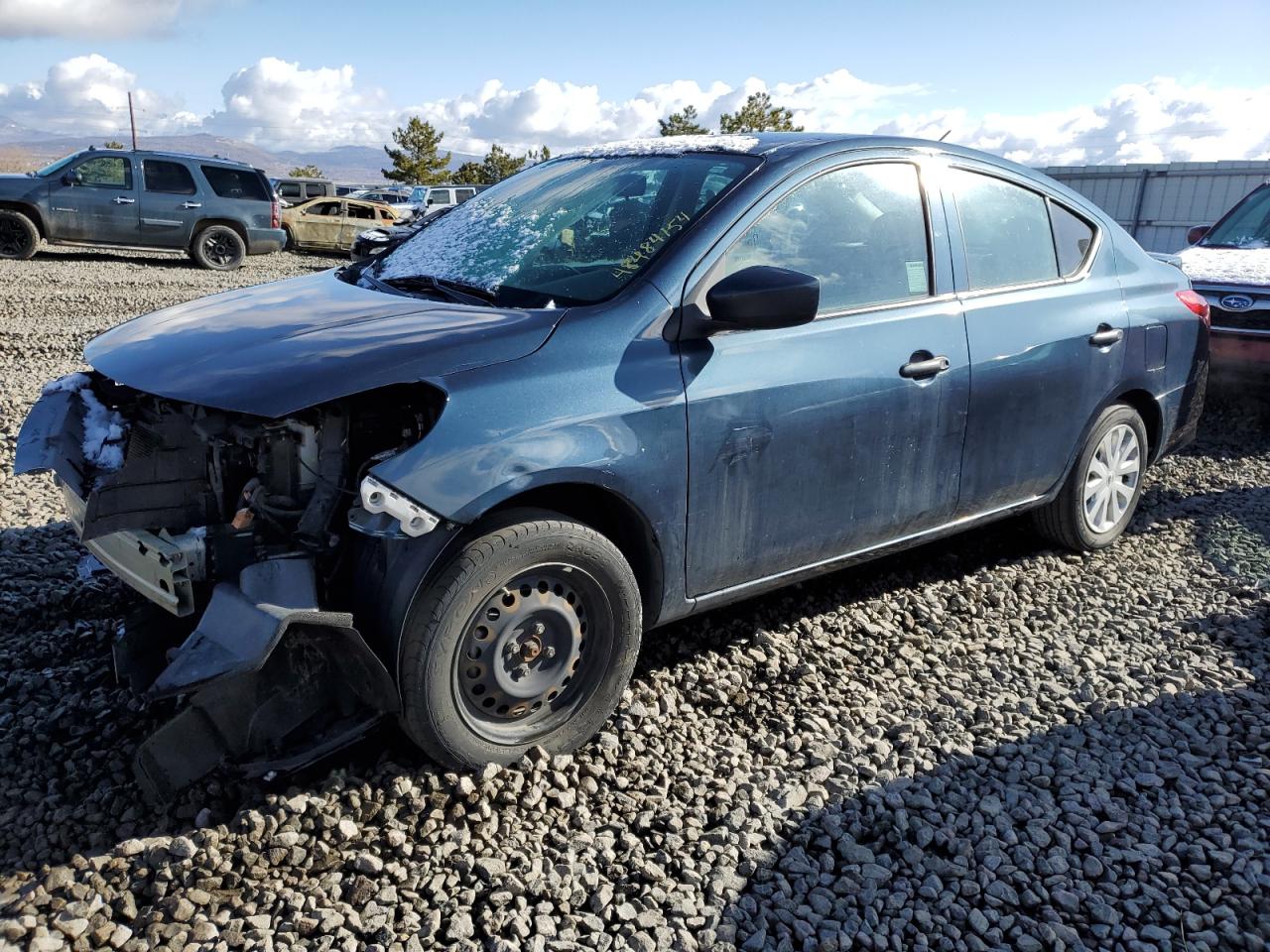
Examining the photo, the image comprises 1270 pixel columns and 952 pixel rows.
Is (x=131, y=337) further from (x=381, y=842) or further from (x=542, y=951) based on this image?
(x=542, y=951)

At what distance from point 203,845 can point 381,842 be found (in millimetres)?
453

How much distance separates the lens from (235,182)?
1642cm

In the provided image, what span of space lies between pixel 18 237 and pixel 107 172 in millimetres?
1671

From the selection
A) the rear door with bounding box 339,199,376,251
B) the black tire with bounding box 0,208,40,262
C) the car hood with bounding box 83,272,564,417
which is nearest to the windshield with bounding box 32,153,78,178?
the black tire with bounding box 0,208,40,262

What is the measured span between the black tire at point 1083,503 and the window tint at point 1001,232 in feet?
2.62

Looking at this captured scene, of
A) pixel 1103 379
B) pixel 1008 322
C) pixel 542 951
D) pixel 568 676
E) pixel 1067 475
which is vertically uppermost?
pixel 1008 322

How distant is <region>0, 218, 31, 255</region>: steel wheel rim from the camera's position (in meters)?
14.9

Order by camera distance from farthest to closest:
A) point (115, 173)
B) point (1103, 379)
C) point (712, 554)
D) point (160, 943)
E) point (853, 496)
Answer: point (115, 173), point (1103, 379), point (853, 496), point (712, 554), point (160, 943)

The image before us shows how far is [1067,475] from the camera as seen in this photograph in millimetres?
4465

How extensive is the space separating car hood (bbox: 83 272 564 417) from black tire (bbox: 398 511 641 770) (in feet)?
1.66

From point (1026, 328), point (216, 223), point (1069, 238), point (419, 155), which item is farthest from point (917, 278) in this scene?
point (419, 155)

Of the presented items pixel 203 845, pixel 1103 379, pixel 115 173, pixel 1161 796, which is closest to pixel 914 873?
pixel 1161 796

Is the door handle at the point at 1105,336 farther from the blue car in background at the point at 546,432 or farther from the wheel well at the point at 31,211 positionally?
the wheel well at the point at 31,211

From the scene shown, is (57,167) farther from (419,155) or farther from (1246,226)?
(419,155)
